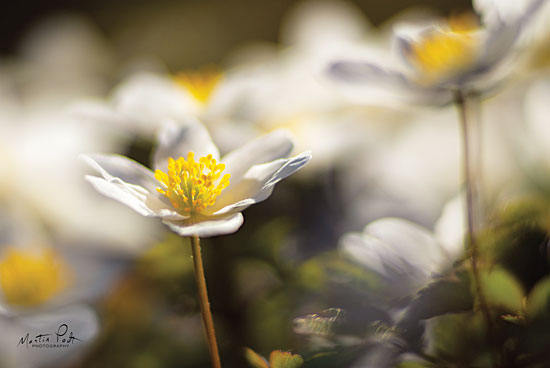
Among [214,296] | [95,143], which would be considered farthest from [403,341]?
[95,143]

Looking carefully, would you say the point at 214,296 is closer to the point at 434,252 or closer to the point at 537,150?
the point at 434,252

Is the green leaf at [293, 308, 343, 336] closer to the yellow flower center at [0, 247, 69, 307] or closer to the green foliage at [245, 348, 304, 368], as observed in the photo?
the green foliage at [245, 348, 304, 368]

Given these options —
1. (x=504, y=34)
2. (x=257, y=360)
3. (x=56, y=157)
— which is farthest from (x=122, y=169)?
(x=56, y=157)

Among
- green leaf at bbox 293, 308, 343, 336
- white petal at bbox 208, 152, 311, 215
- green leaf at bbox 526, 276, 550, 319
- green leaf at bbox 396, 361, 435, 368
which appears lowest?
green leaf at bbox 396, 361, 435, 368

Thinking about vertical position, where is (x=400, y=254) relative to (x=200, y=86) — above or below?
below

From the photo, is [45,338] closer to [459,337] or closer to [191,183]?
[191,183]

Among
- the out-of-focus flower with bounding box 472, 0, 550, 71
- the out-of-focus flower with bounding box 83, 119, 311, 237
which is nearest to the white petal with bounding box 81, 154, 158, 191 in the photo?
the out-of-focus flower with bounding box 83, 119, 311, 237

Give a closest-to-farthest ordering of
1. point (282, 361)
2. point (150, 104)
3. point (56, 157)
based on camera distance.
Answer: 1. point (282, 361)
2. point (150, 104)
3. point (56, 157)
